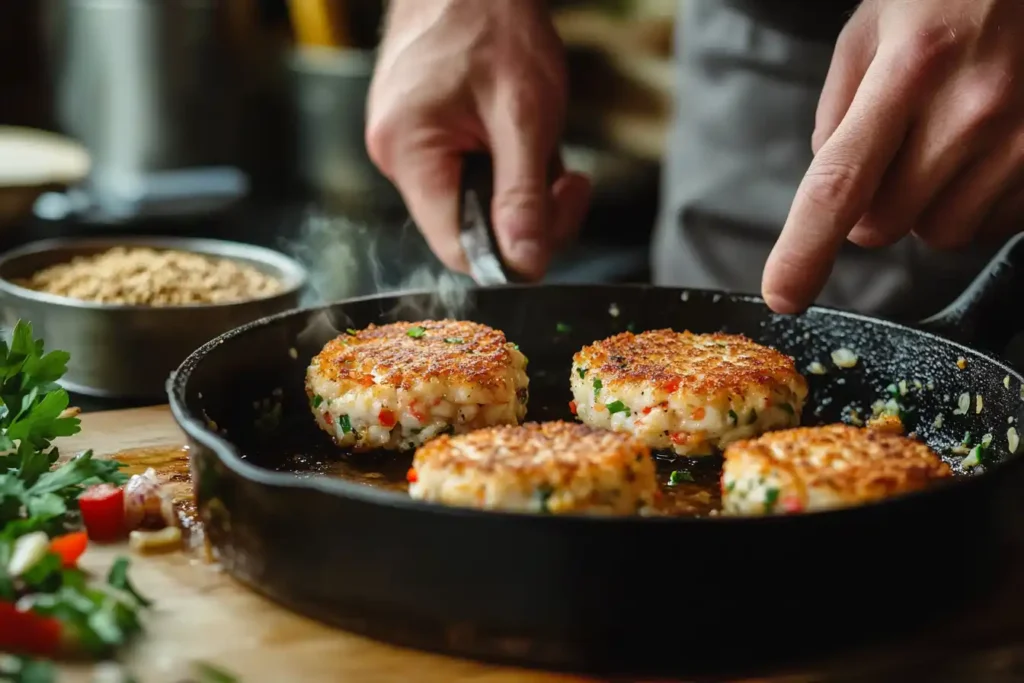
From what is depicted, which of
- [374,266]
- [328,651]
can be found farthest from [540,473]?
[374,266]

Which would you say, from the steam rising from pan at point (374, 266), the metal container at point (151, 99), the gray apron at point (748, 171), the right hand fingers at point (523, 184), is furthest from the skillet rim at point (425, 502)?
the metal container at point (151, 99)

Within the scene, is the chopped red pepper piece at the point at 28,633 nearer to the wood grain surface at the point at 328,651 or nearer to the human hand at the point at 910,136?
the wood grain surface at the point at 328,651

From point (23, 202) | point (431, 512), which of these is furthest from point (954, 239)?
point (23, 202)

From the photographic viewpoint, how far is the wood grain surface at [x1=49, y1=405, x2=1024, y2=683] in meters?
1.43

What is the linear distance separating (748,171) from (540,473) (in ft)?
6.68

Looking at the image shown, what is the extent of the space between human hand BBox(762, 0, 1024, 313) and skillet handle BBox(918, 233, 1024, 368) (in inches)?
4.3

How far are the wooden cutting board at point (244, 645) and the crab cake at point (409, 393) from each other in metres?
0.48

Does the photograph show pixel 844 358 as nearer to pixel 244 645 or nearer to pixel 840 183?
pixel 840 183

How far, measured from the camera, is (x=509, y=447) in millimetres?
1701

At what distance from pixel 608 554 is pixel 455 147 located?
58.6 inches

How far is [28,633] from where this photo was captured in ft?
4.65

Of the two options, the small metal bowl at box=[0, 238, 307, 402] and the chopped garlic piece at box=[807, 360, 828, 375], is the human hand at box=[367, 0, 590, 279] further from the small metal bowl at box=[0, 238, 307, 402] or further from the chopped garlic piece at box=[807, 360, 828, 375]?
the chopped garlic piece at box=[807, 360, 828, 375]

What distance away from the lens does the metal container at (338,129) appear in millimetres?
4496

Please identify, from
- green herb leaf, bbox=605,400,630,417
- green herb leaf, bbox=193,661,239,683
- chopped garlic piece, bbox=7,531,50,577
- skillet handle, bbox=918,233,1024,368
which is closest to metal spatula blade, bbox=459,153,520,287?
green herb leaf, bbox=605,400,630,417
